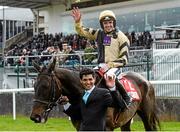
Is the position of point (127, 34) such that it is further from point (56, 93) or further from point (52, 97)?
point (52, 97)

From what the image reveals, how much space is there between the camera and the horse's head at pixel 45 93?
21.9 feet

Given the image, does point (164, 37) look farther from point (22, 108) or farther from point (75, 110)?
point (75, 110)

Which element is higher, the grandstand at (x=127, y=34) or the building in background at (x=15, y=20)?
the building in background at (x=15, y=20)

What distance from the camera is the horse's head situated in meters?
6.67

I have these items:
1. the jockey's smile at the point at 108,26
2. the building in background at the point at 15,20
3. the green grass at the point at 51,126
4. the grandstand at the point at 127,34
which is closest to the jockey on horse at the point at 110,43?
the jockey's smile at the point at 108,26

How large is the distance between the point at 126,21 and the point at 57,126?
1806 centimetres

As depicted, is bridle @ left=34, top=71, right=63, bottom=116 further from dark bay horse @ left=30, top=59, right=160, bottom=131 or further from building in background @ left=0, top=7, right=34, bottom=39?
building in background @ left=0, top=7, right=34, bottom=39

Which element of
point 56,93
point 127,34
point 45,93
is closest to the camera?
point 45,93

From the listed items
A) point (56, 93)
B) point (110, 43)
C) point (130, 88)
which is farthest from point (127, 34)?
point (56, 93)

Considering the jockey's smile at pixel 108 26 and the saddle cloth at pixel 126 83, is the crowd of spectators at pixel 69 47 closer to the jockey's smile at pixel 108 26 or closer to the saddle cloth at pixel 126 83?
the saddle cloth at pixel 126 83

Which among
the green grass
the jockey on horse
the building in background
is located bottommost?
the green grass

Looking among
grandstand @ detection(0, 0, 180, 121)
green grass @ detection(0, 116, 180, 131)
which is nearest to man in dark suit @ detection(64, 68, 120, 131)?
green grass @ detection(0, 116, 180, 131)

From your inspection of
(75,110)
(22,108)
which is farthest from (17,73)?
(75,110)

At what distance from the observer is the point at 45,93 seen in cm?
679
